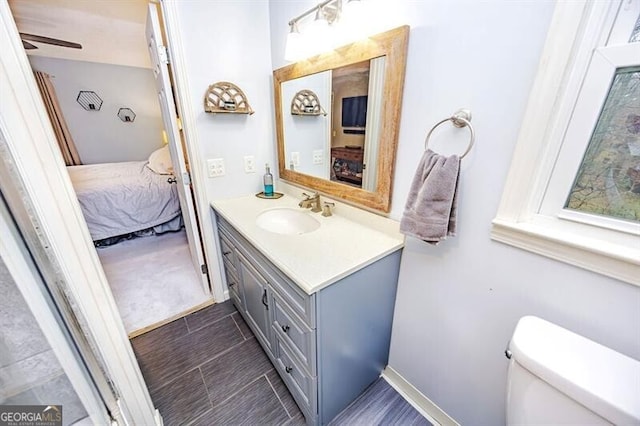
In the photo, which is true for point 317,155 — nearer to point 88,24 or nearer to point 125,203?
point 125,203

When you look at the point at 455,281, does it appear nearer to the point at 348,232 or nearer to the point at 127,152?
the point at 348,232

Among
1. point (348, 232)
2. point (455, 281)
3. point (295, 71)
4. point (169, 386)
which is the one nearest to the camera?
point (455, 281)

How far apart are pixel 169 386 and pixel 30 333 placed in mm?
787

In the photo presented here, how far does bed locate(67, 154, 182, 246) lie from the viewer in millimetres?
2666

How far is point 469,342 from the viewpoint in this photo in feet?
3.23

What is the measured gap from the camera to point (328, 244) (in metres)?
1.12

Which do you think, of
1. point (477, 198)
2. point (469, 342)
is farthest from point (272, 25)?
point (469, 342)

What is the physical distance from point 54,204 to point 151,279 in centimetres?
186

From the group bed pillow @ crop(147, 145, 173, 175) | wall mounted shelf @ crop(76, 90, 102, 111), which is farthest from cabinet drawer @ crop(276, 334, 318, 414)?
wall mounted shelf @ crop(76, 90, 102, 111)

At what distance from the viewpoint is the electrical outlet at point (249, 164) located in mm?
1819

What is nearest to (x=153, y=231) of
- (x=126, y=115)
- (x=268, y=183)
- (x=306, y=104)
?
(x=268, y=183)

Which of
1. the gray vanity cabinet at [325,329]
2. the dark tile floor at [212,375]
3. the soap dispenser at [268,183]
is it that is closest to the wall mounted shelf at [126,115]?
the soap dispenser at [268,183]

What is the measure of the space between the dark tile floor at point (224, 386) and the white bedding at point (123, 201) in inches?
68.1

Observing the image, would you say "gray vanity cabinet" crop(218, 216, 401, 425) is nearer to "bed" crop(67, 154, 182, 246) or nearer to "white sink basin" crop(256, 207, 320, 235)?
"white sink basin" crop(256, 207, 320, 235)
